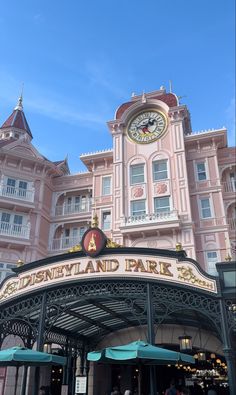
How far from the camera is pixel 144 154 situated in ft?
96.9

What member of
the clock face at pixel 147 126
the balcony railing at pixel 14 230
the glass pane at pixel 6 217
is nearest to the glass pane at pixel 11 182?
the glass pane at pixel 6 217

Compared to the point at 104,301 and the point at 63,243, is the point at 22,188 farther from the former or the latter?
the point at 104,301

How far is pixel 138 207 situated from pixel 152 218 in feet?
5.85

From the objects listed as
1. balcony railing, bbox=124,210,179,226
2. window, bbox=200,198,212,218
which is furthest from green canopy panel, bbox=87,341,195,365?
window, bbox=200,198,212,218

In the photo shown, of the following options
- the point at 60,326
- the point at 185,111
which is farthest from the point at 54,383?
the point at 185,111

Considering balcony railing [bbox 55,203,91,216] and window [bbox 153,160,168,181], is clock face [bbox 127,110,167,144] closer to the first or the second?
window [bbox 153,160,168,181]

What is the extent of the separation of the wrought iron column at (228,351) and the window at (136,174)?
17709 mm

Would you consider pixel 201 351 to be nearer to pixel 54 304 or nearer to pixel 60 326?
pixel 60 326

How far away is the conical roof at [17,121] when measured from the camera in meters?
41.0

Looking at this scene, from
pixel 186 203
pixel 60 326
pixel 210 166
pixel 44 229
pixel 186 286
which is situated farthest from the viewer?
pixel 44 229

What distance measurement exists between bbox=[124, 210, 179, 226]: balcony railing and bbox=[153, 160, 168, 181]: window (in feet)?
10.4

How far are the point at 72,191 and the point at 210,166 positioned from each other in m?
11.8

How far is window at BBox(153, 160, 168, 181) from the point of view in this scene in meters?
28.5

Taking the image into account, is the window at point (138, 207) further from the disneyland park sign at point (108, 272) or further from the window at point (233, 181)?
the disneyland park sign at point (108, 272)
